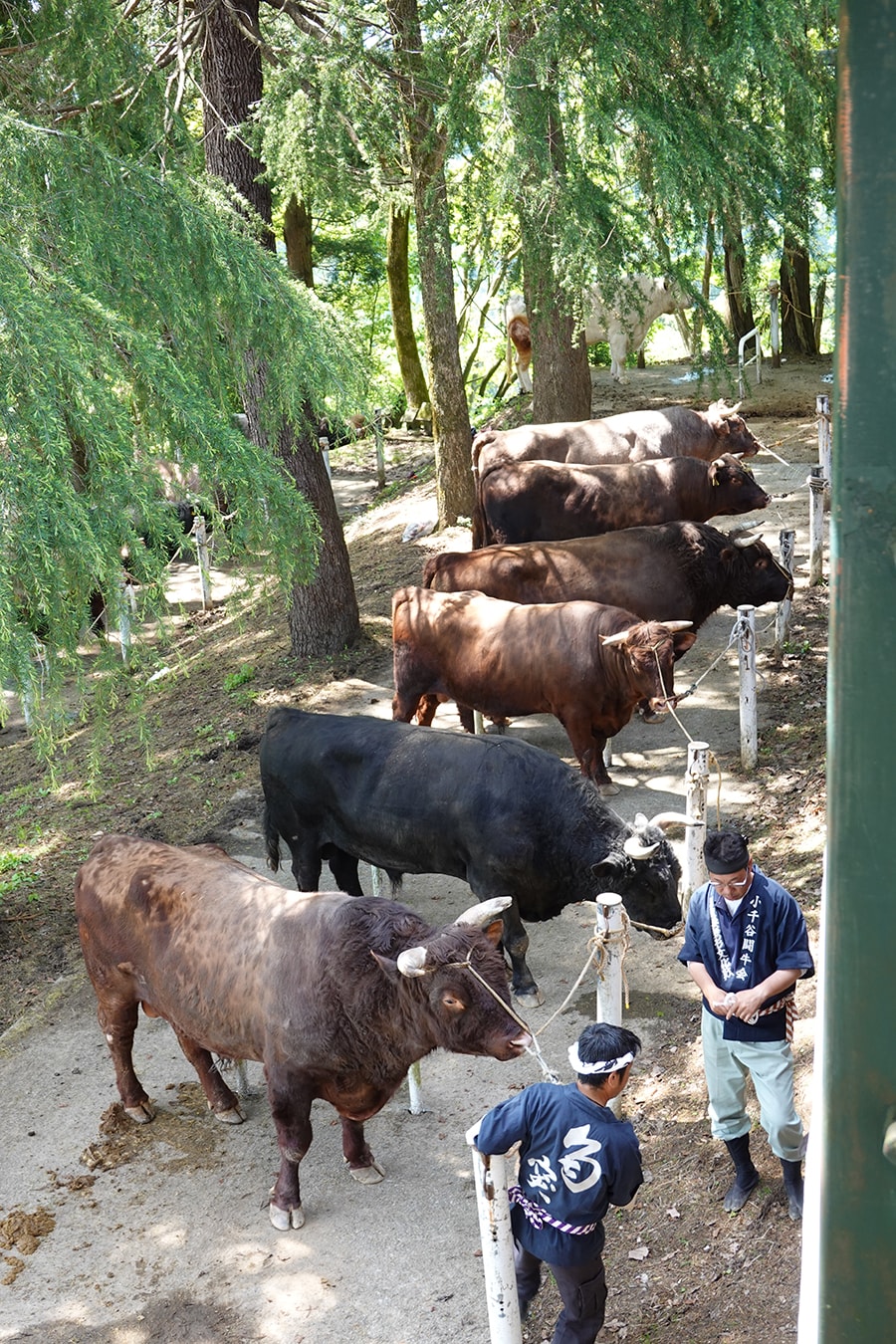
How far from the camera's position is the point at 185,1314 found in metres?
5.47

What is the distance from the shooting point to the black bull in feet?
→ 24.6

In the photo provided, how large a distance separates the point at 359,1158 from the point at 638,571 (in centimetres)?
625

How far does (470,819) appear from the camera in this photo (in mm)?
7723

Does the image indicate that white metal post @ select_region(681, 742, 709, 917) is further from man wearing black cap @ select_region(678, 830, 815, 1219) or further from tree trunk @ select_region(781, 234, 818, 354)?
tree trunk @ select_region(781, 234, 818, 354)

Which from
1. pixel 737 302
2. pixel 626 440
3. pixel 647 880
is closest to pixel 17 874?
pixel 647 880

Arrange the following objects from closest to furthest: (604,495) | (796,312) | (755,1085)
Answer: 1. (755,1085)
2. (604,495)
3. (796,312)

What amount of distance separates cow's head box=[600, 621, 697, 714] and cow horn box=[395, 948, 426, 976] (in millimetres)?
4374

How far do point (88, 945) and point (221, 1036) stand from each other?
1.13m

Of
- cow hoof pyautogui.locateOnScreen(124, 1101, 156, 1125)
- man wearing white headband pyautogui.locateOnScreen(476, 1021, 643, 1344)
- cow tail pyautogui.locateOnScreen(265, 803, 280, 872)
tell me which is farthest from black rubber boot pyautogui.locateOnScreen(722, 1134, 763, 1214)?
cow tail pyautogui.locateOnScreen(265, 803, 280, 872)

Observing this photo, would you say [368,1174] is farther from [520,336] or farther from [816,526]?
[520,336]

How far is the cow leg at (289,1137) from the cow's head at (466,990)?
853mm

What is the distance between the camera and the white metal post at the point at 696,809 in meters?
7.51

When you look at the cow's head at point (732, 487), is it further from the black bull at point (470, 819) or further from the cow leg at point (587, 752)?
the black bull at point (470, 819)

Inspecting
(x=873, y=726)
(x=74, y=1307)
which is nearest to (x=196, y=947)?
(x=74, y=1307)
